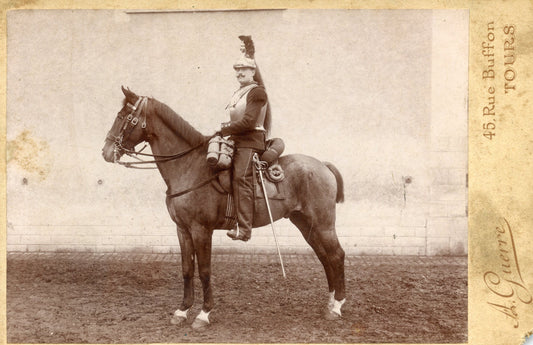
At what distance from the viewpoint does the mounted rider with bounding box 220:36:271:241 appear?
4.93m

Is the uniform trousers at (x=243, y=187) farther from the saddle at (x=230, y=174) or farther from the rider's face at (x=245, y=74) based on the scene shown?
the rider's face at (x=245, y=74)

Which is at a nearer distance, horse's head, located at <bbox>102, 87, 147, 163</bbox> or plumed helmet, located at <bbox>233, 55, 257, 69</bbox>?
horse's head, located at <bbox>102, 87, 147, 163</bbox>

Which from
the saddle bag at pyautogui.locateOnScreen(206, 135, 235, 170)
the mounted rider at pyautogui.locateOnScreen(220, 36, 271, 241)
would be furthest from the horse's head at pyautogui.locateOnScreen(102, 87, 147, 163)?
the mounted rider at pyautogui.locateOnScreen(220, 36, 271, 241)

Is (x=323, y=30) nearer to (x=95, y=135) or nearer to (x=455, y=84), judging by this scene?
(x=455, y=84)

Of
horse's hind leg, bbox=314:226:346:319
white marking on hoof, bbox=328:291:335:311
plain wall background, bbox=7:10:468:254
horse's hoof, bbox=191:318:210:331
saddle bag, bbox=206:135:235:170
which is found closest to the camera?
saddle bag, bbox=206:135:235:170

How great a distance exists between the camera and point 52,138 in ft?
19.2

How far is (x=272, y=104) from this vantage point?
6242 mm

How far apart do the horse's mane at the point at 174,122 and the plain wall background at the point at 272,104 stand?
1.29m

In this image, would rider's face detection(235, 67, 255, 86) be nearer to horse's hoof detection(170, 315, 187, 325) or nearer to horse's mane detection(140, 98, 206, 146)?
horse's mane detection(140, 98, 206, 146)

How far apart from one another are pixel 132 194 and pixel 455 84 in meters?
4.37

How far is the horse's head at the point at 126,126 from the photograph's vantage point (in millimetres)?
4875

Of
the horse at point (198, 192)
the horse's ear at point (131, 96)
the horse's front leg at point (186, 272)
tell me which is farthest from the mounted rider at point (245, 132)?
the horse's ear at point (131, 96)

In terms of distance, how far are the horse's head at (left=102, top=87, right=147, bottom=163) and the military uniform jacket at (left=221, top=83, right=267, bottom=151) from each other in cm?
86
